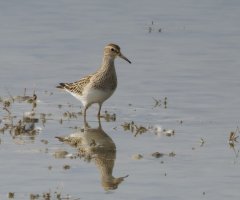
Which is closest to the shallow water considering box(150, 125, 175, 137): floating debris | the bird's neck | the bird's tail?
box(150, 125, 175, 137): floating debris

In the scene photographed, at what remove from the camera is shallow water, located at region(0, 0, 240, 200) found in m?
14.5

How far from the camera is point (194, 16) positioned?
28875mm

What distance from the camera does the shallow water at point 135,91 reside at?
14.5 metres

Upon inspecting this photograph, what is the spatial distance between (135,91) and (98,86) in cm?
168

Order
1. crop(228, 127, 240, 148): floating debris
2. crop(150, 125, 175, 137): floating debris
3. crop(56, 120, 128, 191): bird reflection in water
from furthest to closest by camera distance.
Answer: crop(150, 125, 175, 137): floating debris < crop(228, 127, 240, 148): floating debris < crop(56, 120, 128, 191): bird reflection in water

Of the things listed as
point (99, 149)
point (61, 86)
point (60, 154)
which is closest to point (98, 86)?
point (61, 86)

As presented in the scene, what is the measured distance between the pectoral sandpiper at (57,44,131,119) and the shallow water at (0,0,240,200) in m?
0.35

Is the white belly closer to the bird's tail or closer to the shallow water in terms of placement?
the shallow water

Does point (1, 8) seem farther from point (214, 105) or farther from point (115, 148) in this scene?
point (115, 148)

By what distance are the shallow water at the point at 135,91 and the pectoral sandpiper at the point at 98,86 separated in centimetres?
35

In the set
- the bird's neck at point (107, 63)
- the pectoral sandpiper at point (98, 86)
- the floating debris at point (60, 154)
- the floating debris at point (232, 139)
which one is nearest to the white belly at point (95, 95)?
the pectoral sandpiper at point (98, 86)

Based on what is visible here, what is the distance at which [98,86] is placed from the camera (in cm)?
1947

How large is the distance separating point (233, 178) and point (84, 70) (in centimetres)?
869

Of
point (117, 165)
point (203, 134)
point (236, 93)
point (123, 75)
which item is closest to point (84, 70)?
point (123, 75)
